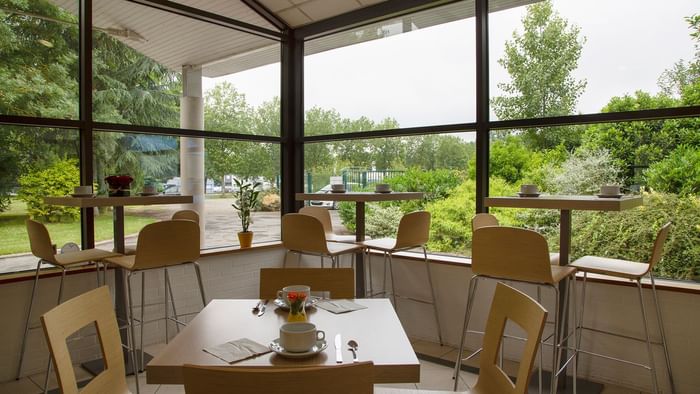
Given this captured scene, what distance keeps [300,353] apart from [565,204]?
171 cm

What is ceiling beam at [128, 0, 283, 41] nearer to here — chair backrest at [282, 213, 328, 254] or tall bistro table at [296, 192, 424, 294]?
tall bistro table at [296, 192, 424, 294]

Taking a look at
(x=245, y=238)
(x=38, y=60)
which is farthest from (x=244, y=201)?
(x=38, y=60)

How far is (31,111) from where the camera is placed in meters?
3.26

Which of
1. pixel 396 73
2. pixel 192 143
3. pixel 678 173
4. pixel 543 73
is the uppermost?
pixel 396 73

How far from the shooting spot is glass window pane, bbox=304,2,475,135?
12.7 feet

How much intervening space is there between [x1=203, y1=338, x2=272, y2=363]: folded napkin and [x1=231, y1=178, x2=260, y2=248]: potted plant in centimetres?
298

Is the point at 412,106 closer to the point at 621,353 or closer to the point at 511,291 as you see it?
the point at 621,353

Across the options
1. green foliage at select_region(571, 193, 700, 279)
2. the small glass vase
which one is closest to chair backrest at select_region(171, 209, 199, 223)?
the small glass vase

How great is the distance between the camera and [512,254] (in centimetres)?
253

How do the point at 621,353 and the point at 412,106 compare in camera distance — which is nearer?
the point at 621,353

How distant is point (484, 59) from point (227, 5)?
2345 mm

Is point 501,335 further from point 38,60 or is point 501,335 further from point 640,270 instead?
point 38,60

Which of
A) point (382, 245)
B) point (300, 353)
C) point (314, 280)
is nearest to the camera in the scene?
point (300, 353)

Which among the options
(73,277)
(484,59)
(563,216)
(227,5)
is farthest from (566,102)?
(73,277)
